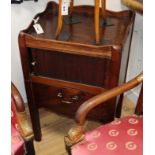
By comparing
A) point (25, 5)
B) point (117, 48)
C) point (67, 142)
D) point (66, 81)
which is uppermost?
point (25, 5)

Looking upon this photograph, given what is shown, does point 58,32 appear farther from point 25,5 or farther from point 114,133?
point 114,133

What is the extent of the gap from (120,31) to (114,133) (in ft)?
1.65

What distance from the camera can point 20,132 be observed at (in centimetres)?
108


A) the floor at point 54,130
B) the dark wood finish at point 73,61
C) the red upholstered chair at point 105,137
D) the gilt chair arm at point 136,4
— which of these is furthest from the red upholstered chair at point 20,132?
the gilt chair arm at point 136,4

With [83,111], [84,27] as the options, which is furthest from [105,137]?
[84,27]

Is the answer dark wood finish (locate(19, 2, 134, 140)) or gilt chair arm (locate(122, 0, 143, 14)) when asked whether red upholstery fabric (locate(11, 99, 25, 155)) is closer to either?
dark wood finish (locate(19, 2, 134, 140))

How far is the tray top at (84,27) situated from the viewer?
4.17 feet

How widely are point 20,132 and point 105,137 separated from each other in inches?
13.3

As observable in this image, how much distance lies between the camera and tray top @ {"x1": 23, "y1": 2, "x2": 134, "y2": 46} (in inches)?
50.0

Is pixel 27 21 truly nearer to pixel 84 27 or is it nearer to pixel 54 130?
pixel 84 27

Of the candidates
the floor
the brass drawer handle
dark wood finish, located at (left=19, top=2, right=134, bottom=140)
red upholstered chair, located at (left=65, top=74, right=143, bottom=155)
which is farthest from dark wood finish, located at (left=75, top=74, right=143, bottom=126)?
the floor

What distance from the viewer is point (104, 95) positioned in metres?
1.06
